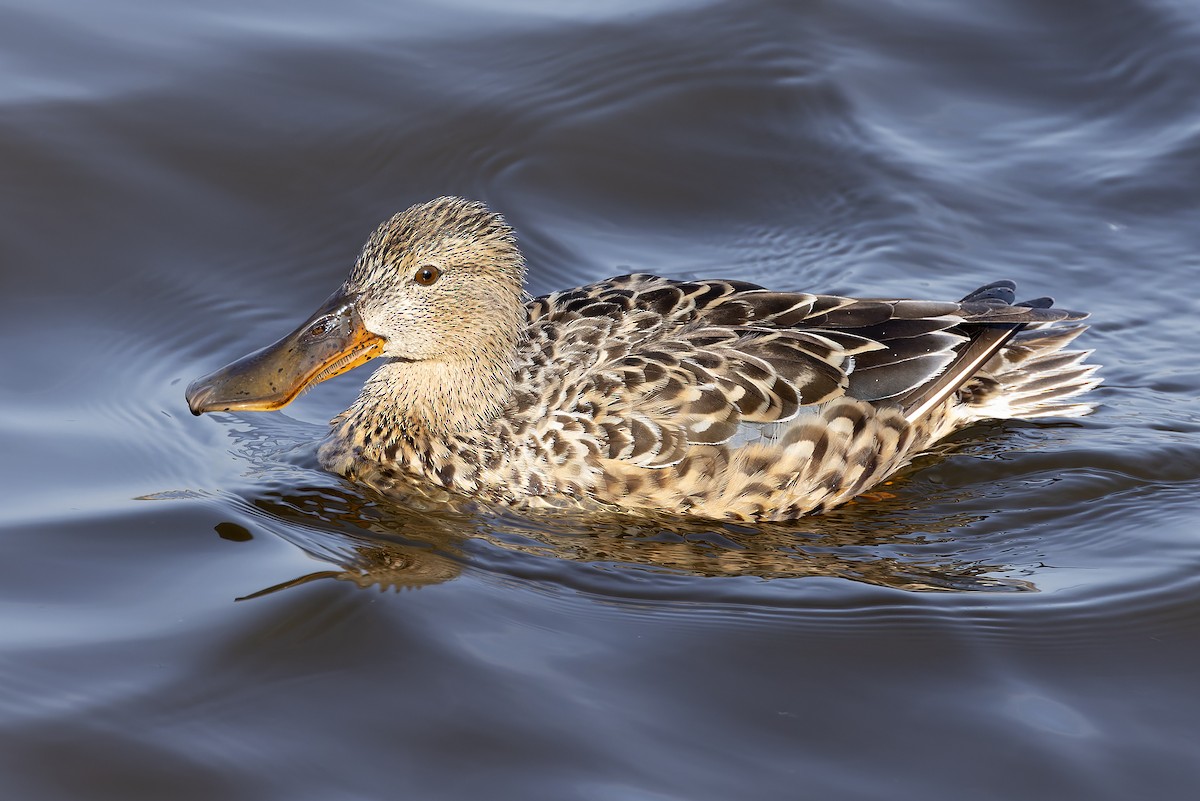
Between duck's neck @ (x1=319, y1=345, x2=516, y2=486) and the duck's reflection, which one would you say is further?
duck's neck @ (x1=319, y1=345, x2=516, y2=486)

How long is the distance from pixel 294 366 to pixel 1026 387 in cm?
342

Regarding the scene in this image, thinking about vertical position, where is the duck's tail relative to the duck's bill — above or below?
above

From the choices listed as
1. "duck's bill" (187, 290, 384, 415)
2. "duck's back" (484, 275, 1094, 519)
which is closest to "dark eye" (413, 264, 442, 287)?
"duck's bill" (187, 290, 384, 415)

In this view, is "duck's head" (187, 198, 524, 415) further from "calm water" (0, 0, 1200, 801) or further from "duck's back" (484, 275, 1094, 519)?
"calm water" (0, 0, 1200, 801)

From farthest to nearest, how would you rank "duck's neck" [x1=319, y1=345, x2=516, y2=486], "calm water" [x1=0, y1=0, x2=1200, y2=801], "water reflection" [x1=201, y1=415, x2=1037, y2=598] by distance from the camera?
1. "duck's neck" [x1=319, y1=345, x2=516, y2=486]
2. "water reflection" [x1=201, y1=415, x2=1037, y2=598]
3. "calm water" [x1=0, y1=0, x2=1200, y2=801]

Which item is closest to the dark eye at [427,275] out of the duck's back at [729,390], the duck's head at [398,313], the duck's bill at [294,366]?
the duck's head at [398,313]

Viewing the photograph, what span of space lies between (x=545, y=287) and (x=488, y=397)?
2067 millimetres

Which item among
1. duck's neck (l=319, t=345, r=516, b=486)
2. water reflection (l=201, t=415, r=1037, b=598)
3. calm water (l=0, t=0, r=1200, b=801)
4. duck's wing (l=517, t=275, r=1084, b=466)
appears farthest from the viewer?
duck's neck (l=319, t=345, r=516, b=486)

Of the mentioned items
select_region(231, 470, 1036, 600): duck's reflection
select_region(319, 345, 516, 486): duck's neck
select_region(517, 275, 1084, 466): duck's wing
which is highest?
select_region(517, 275, 1084, 466): duck's wing

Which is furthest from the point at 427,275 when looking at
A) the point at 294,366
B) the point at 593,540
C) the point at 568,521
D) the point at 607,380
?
the point at 593,540

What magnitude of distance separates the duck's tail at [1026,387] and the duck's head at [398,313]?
2347 millimetres

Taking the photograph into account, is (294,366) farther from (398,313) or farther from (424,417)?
(424,417)

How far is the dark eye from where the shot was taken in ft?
21.9

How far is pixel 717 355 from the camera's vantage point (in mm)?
6688
